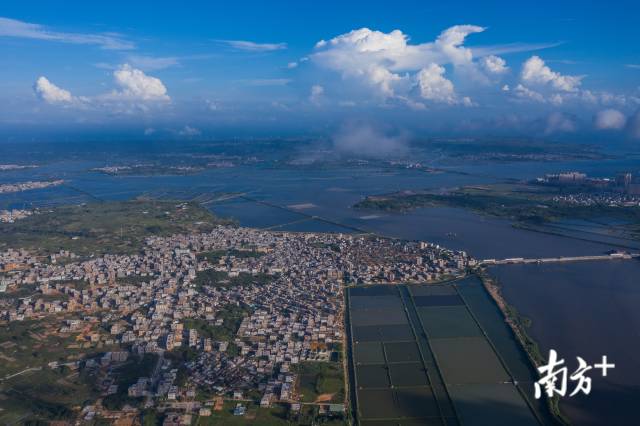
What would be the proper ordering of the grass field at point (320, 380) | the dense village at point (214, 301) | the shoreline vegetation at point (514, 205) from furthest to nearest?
Result: the shoreline vegetation at point (514, 205) < the dense village at point (214, 301) < the grass field at point (320, 380)

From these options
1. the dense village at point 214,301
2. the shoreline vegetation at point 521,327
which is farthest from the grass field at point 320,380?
the shoreline vegetation at point 521,327

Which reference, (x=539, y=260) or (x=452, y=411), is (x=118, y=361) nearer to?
(x=452, y=411)

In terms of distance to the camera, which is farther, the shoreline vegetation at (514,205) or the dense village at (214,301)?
the shoreline vegetation at (514,205)

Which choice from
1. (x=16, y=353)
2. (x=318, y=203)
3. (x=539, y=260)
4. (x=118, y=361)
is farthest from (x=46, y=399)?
(x=318, y=203)

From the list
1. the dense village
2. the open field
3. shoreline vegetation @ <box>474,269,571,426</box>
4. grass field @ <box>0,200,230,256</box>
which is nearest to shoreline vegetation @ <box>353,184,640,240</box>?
the dense village

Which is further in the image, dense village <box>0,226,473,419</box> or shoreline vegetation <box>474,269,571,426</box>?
dense village <box>0,226,473,419</box>

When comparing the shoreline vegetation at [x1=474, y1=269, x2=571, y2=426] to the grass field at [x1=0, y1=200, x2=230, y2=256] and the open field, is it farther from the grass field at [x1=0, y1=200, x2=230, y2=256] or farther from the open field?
the grass field at [x1=0, y1=200, x2=230, y2=256]

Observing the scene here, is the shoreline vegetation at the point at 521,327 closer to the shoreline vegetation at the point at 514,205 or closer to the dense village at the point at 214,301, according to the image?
the dense village at the point at 214,301
